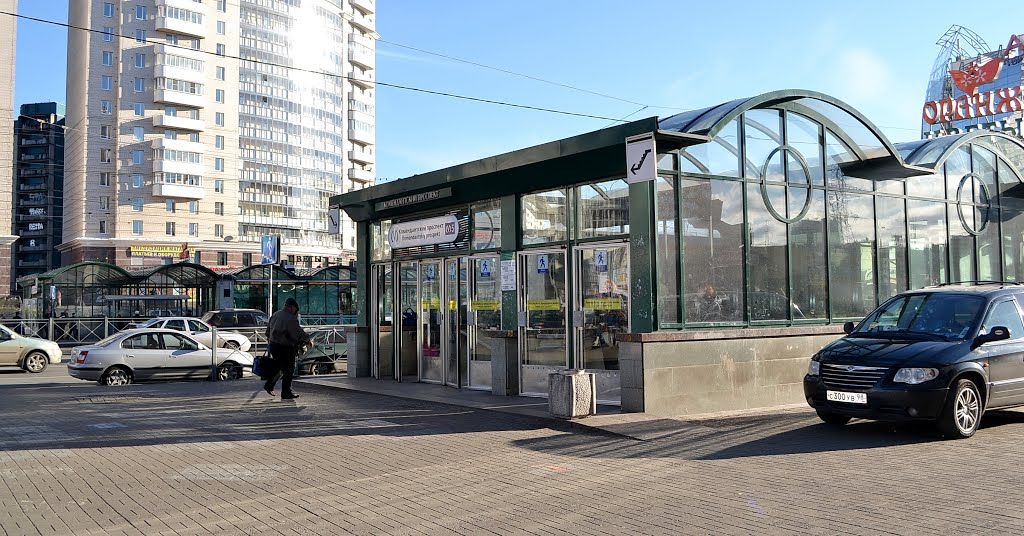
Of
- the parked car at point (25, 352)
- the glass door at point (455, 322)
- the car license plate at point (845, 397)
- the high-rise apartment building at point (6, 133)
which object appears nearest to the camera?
the car license plate at point (845, 397)

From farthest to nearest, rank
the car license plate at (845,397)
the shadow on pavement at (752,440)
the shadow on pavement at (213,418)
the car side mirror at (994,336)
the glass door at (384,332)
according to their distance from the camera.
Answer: the glass door at (384,332), the shadow on pavement at (213,418), the car side mirror at (994,336), the car license plate at (845,397), the shadow on pavement at (752,440)

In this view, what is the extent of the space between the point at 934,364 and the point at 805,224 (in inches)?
182

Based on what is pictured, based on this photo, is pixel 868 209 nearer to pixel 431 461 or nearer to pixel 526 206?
pixel 526 206

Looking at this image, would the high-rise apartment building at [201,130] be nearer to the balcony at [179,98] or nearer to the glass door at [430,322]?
the balcony at [179,98]

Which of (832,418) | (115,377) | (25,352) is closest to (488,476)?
(832,418)

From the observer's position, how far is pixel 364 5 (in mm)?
96000

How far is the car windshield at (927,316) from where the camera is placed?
10.4 m

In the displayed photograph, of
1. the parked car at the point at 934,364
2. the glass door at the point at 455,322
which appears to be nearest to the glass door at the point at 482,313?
the glass door at the point at 455,322

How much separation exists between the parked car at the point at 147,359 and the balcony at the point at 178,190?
63.5 metres

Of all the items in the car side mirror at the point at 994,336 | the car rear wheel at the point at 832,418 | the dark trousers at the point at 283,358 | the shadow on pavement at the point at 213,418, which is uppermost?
the car side mirror at the point at 994,336

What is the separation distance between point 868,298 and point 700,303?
435cm

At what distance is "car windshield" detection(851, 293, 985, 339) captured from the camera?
408 inches

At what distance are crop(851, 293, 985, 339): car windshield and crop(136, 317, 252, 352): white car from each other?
642 inches

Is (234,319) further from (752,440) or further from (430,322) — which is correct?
(752,440)
